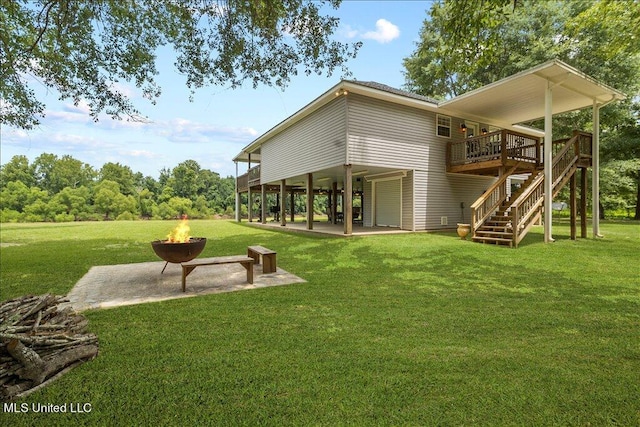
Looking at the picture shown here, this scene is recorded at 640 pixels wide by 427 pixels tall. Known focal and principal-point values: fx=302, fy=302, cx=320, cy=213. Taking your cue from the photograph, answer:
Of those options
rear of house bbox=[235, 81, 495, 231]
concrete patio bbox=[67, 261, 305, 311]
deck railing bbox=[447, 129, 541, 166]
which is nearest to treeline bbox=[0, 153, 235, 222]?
rear of house bbox=[235, 81, 495, 231]

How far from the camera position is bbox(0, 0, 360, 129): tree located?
5.21 meters

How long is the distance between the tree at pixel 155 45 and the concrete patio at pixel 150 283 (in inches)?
130

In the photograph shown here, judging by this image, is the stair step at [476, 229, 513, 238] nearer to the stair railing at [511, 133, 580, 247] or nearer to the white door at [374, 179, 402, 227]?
the stair railing at [511, 133, 580, 247]

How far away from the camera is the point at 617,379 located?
2283 millimetres

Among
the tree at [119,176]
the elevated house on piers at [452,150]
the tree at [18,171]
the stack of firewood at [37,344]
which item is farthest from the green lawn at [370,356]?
the tree at [18,171]

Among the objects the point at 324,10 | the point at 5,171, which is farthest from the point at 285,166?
the point at 5,171

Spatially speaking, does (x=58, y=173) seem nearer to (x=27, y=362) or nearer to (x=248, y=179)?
(x=248, y=179)

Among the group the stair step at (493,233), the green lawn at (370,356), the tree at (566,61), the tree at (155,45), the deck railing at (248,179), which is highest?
the tree at (566,61)

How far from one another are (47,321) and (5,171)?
5324cm

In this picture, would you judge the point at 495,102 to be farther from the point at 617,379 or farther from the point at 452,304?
the point at 617,379

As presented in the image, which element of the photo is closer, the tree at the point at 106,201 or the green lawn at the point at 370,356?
the green lawn at the point at 370,356

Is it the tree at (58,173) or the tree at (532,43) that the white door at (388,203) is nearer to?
the tree at (532,43)

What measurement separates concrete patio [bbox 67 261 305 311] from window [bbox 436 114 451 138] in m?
10.7

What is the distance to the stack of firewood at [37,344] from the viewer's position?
223cm
